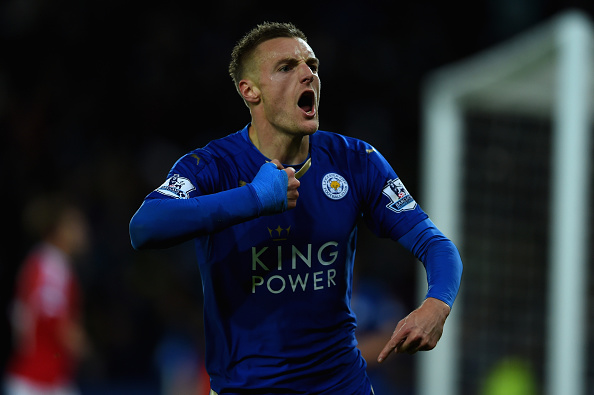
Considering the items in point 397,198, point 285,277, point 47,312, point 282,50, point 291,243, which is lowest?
point 47,312

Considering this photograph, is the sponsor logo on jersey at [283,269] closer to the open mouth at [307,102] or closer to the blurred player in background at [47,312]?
the open mouth at [307,102]

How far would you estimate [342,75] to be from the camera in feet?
36.8

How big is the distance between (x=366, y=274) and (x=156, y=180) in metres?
2.77

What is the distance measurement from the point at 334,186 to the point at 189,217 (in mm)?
558

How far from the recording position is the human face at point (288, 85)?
2773 mm

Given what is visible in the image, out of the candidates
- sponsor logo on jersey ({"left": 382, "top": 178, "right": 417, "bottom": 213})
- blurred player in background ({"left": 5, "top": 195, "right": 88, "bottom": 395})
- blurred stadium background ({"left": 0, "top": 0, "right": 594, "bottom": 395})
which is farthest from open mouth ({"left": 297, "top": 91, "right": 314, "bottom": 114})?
blurred stadium background ({"left": 0, "top": 0, "right": 594, "bottom": 395})

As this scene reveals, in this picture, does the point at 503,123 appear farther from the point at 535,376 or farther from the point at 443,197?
the point at 535,376

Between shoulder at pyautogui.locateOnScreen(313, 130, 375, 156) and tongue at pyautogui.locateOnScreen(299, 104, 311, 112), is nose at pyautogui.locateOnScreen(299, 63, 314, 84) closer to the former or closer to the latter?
tongue at pyautogui.locateOnScreen(299, 104, 311, 112)

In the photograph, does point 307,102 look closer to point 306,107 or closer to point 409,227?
point 306,107

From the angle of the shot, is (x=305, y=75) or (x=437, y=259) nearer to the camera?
(x=437, y=259)

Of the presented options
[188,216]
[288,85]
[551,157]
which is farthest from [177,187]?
[551,157]

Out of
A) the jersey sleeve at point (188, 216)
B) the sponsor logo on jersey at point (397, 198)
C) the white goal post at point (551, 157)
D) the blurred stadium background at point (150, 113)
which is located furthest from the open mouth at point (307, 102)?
the blurred stadium background at point (150, 113)

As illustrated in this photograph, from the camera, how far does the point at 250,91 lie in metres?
2.90

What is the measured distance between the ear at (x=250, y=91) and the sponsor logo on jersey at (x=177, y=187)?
1.44 feet
